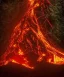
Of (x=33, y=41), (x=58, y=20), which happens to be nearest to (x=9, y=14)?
(x=33, y=41)

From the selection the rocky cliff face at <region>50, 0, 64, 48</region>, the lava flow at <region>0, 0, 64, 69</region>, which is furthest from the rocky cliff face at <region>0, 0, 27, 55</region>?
the rocky cliff face at <region>50, 0, 64, 48</region>

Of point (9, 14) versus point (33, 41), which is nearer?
point (33, 41)

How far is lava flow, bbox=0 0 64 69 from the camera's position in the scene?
13.5 feet

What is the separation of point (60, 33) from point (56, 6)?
50 cm

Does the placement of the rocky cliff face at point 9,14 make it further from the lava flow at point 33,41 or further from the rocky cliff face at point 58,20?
the rocky cliff face at point 58,20

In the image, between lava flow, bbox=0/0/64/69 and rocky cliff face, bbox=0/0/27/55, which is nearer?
lava flow, bbox=0/0/64/69

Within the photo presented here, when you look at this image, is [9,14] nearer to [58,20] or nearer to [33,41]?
[33,41]

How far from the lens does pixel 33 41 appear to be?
176 inches

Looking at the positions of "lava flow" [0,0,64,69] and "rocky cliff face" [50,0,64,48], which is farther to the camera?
"rocky cliff face" [50,0,64,48]

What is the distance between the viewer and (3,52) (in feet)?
14.2

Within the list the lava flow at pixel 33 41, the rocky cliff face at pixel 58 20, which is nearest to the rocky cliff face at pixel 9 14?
the lava flow at pixel 33 41

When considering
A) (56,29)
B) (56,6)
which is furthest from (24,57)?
(56,6)

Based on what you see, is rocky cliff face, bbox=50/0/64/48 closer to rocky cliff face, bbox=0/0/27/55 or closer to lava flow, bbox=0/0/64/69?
lava flow, bbox=0/0/64/69

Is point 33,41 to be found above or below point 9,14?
below
